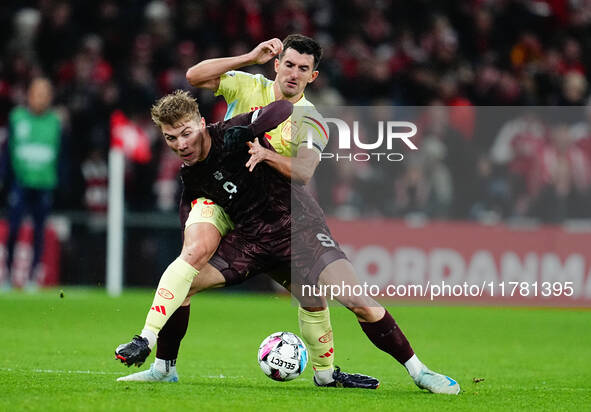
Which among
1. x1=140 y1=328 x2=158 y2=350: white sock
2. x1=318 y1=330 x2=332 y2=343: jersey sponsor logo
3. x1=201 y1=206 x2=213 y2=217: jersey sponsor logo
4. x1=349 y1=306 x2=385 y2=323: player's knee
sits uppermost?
x1=201 y1=206 x2=213 y2=217: jersey sponsor logo

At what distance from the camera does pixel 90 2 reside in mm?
17188

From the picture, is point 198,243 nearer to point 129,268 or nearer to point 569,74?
point 129,268

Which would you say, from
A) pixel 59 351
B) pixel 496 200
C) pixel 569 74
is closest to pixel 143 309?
pixel 59 351

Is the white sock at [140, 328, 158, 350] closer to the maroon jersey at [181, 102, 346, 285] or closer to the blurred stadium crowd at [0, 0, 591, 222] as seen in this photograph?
the maroon jersey at [181, 102, 346, 285]

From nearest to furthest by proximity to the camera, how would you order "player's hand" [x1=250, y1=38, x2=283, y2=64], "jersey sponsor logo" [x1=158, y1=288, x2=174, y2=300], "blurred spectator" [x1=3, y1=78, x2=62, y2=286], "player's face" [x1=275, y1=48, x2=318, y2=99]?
"jersey sponsor logo" [x1=158, y1=288, x2=174, y2=300], "player's hand" [x1=250, y1=38, x2=283, y2=64], "player's face" [x1=275, y1=48, x2=318, y2=99], "blurred spectator" [x1=3, y1=78, x2=62, y2=286]

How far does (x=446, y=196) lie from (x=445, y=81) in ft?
9.86

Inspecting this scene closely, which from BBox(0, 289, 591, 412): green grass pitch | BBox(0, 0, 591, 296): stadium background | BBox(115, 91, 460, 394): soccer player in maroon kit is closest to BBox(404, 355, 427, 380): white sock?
BBox(115, 91, 460, 394): soccer player in maroon kit

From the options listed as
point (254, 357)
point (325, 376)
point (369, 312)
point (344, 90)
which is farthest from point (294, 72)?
point (344, 90)

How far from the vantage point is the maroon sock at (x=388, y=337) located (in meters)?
6.72

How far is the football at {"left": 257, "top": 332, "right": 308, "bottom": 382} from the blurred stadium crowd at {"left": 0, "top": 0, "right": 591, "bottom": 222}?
291 inches

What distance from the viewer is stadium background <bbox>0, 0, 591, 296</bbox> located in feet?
47.8

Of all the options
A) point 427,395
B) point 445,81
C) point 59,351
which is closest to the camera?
point 427,395

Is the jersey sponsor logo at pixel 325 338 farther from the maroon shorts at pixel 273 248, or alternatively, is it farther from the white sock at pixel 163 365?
the white sock at pixel 163 365

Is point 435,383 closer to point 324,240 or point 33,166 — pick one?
point 324,240
